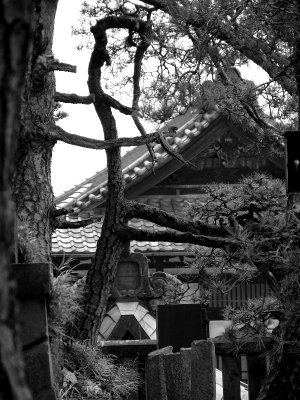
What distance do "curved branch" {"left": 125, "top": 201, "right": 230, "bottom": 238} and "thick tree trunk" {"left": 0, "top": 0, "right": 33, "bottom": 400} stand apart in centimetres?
555

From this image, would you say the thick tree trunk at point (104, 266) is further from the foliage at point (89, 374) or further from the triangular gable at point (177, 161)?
the triangular gable at point (177, 161)

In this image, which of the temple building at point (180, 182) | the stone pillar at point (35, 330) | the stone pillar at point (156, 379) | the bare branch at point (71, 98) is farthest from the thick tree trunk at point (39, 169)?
the temple building at point (180, 182)

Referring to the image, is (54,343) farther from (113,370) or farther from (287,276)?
(287,276)

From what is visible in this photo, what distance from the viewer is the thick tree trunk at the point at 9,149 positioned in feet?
5.71

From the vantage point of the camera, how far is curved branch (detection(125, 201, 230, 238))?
741cm

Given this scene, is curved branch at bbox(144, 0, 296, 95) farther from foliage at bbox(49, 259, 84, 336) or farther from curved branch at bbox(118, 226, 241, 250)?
foliage at bbox(49, 259, 84, 336)

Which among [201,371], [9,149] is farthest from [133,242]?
[9,149]

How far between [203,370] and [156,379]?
0.50 metres

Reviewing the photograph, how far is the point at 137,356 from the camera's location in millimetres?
7266

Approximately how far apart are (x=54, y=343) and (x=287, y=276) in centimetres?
156

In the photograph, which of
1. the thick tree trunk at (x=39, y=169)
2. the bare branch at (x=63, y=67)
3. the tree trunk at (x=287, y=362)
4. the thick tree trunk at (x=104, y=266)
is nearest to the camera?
the tree trunk at (x=287, y=362)

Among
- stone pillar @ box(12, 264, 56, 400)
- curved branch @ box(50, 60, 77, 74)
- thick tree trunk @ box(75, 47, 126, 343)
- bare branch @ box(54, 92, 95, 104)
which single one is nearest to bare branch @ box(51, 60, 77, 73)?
curved branch @ box(50, 60, 77, 74)

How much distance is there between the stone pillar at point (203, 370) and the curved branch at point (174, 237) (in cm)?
78

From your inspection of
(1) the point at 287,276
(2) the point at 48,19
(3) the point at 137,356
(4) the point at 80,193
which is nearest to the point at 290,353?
(1) the point at 287,276
